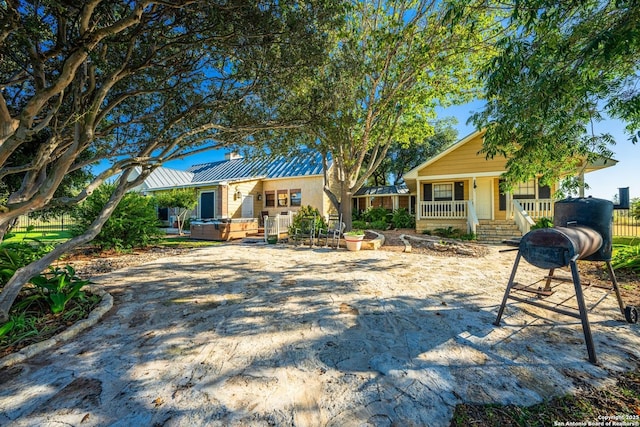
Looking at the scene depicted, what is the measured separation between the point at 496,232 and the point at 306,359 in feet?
39.2

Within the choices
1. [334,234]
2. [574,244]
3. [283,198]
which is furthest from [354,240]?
[283,198]

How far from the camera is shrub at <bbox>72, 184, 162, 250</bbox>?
791cm

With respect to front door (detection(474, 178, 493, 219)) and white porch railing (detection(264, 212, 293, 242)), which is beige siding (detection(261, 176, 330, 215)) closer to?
white porch railing (detection(264, 212, 293, 242))

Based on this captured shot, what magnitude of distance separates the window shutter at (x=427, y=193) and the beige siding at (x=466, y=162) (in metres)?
1.43

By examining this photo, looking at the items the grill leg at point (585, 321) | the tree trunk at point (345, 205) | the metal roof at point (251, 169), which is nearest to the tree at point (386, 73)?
the tree trunk at point (345, 205)

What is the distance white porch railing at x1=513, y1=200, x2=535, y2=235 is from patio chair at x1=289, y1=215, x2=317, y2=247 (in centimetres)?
835

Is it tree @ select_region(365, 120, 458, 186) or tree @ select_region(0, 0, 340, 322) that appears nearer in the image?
tree @ select_region(0, 0, 340, 322)

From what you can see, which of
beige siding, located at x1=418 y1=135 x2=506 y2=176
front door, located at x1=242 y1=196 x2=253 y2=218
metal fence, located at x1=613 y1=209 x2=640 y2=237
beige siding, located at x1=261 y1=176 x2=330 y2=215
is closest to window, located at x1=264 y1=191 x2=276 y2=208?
beige siding, located at x1=261 y1=176 x2=330 y2=215

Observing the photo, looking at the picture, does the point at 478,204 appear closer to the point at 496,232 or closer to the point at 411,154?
the point at 496,232

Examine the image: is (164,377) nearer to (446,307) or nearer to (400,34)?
(446,307)

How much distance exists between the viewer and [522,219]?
1055 centimetres

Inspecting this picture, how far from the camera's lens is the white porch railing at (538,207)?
11.3m

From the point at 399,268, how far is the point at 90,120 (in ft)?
20.7

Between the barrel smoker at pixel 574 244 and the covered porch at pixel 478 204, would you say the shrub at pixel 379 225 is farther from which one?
the barrel smoker at pixel 574 244
